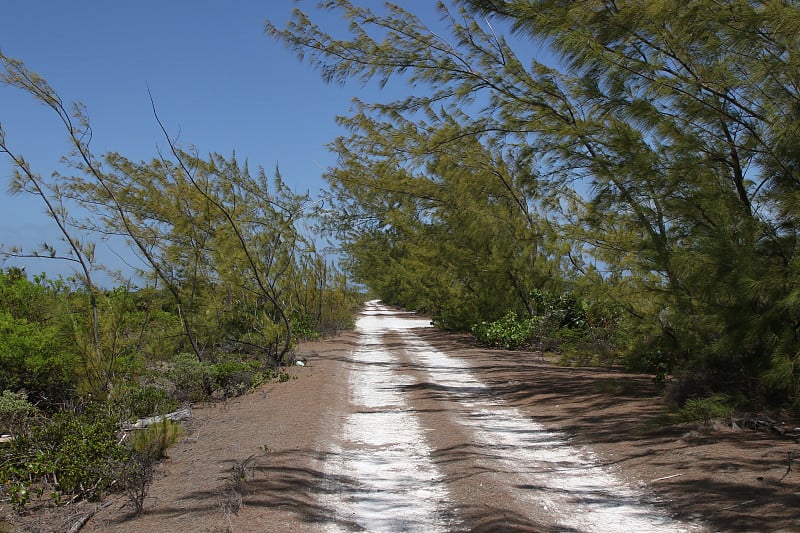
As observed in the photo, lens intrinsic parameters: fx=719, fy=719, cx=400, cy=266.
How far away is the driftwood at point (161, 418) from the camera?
9062 mm

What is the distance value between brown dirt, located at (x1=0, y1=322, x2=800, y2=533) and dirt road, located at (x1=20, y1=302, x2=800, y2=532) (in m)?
0.02

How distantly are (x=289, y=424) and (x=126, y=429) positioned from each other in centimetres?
203

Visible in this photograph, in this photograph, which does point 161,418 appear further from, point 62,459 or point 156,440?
point 62,459

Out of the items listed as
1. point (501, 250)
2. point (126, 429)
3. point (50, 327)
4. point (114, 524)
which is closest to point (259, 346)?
point (50, 327)

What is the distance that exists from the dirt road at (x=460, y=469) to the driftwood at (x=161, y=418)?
0.62 feet

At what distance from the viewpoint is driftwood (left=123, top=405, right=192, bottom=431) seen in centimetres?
906

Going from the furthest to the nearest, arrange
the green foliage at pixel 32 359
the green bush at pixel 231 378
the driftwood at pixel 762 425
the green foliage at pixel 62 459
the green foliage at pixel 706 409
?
the green bush at pixel 231 378
the green foliage at pixel 32 359
the green foliage at pixel 706 409
the driftwood at pixel 762 425
the green foliage at pixel 62 459

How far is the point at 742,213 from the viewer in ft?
26.9

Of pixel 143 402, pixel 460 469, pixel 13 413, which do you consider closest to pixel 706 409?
pixel 460 469

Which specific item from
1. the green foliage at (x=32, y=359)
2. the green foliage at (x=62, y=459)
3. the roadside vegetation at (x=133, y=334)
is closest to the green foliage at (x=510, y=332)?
the roadside vegetation at (x=133, y=334)

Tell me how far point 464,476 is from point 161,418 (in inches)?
195

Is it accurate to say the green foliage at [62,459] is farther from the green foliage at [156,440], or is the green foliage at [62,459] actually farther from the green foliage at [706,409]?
the green foliage at [706,409]

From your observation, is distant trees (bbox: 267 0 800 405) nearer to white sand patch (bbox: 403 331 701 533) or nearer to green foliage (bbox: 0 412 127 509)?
white sand patch (bbox: 403 331 701 533)

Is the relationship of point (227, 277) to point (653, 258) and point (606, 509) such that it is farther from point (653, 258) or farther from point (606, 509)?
point (606, 509)
